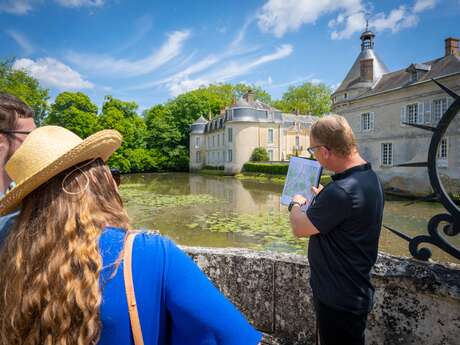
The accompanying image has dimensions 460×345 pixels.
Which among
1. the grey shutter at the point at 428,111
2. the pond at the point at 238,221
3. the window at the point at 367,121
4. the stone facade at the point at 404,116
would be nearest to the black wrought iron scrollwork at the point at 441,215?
the pond at the point at 238,221

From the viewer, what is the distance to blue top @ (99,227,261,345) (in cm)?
82

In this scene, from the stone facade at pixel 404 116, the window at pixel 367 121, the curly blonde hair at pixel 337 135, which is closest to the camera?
the curly blonde hair at pixel 337 135

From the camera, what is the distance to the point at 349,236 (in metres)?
1.55

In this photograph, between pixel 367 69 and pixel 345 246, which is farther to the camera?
pixel 367 69

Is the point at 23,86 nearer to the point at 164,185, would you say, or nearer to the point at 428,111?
the point at 164,185

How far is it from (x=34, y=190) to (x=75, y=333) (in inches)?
17.5

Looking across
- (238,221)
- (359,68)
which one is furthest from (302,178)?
(359,68)

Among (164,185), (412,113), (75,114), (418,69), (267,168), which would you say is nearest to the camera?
(418,69)

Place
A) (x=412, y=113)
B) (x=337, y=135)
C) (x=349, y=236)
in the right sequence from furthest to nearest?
1. (x=412, y=113)
2. (x=337, y=135)
3. (x=349, y=236)

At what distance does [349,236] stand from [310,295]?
0.79 m

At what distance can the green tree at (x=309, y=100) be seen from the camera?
54.2 metres

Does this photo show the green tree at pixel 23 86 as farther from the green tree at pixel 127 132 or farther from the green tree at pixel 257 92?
the green tree at pixel 257 92

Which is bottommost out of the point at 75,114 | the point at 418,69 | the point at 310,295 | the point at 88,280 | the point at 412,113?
the point at 310,295

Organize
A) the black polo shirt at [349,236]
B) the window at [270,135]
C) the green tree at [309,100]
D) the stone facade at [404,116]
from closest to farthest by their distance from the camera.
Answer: the black polo shirt at [349,236], the stone facade at [404,116], the window at [270,135], the green tree at [309,100]
